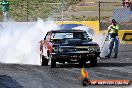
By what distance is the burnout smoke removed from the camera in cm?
2188

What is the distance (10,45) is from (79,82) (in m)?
12.2

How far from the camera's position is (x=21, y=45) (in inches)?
960

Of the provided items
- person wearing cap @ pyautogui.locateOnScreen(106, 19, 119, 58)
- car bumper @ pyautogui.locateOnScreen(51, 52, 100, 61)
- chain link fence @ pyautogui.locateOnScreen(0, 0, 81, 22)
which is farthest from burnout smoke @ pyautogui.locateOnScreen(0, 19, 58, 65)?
chain link fence @ pyautogui.locateOnScreen(0, 0, 81, 22)

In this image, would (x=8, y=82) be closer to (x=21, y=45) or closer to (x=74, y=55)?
(x=74, y=55)

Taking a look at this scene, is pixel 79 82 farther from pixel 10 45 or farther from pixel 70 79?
pixel 10 45

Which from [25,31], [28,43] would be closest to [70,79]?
[28,43]

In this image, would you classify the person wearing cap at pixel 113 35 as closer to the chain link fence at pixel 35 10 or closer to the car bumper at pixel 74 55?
the car bumper at pixel 74 55

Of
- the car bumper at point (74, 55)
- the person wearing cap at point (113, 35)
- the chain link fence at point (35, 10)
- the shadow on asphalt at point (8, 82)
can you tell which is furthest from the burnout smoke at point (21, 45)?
the chain link fence at point (35, 10)

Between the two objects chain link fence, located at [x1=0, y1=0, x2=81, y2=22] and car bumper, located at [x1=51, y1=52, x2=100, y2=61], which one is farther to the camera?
chain link fence, located at [x1=0, y1=0, x2=81, y2=22]

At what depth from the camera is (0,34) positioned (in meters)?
28.2

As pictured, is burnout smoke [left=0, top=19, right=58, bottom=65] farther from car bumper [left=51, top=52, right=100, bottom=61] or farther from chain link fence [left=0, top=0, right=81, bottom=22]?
chain link fence [left=0, top=0, right=81, bottom=22]

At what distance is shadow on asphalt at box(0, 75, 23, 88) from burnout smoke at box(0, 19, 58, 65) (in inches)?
234

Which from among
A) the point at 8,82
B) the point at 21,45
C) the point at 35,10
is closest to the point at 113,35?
the point at 21,45

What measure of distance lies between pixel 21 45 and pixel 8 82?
11.2 m
